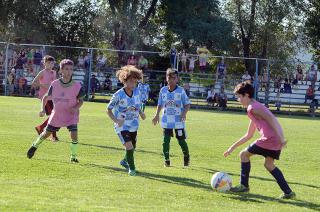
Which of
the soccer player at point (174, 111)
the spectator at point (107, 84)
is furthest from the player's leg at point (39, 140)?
the spectator at point (107, 84)

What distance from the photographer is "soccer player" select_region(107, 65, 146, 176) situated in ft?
36.0

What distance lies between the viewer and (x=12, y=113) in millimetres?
23172

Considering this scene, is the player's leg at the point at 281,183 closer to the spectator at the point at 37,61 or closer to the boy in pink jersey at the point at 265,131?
the boy in pink jersey at the point at 265,131

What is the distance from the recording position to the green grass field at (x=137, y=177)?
8.29m

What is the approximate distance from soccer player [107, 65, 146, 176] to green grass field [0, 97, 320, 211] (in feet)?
1.98

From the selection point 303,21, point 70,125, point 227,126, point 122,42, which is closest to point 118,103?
point 70,125

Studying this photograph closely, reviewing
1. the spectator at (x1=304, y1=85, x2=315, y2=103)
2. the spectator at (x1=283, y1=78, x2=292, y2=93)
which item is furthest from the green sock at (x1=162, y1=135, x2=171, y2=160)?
the spectator at (x1=283, y1=78, x2=292, y2=93)

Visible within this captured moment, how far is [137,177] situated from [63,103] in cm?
245

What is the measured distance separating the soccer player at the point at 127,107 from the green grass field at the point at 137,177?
23.8 inches

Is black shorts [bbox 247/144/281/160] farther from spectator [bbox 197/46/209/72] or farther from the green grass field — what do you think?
spectator [bbox 197/46/209/72]

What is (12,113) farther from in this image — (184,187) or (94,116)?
(184,187)

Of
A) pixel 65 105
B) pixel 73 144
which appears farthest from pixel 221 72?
pixel 73 144

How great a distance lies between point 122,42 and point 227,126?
81.7 ft

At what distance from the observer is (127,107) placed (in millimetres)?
11180
